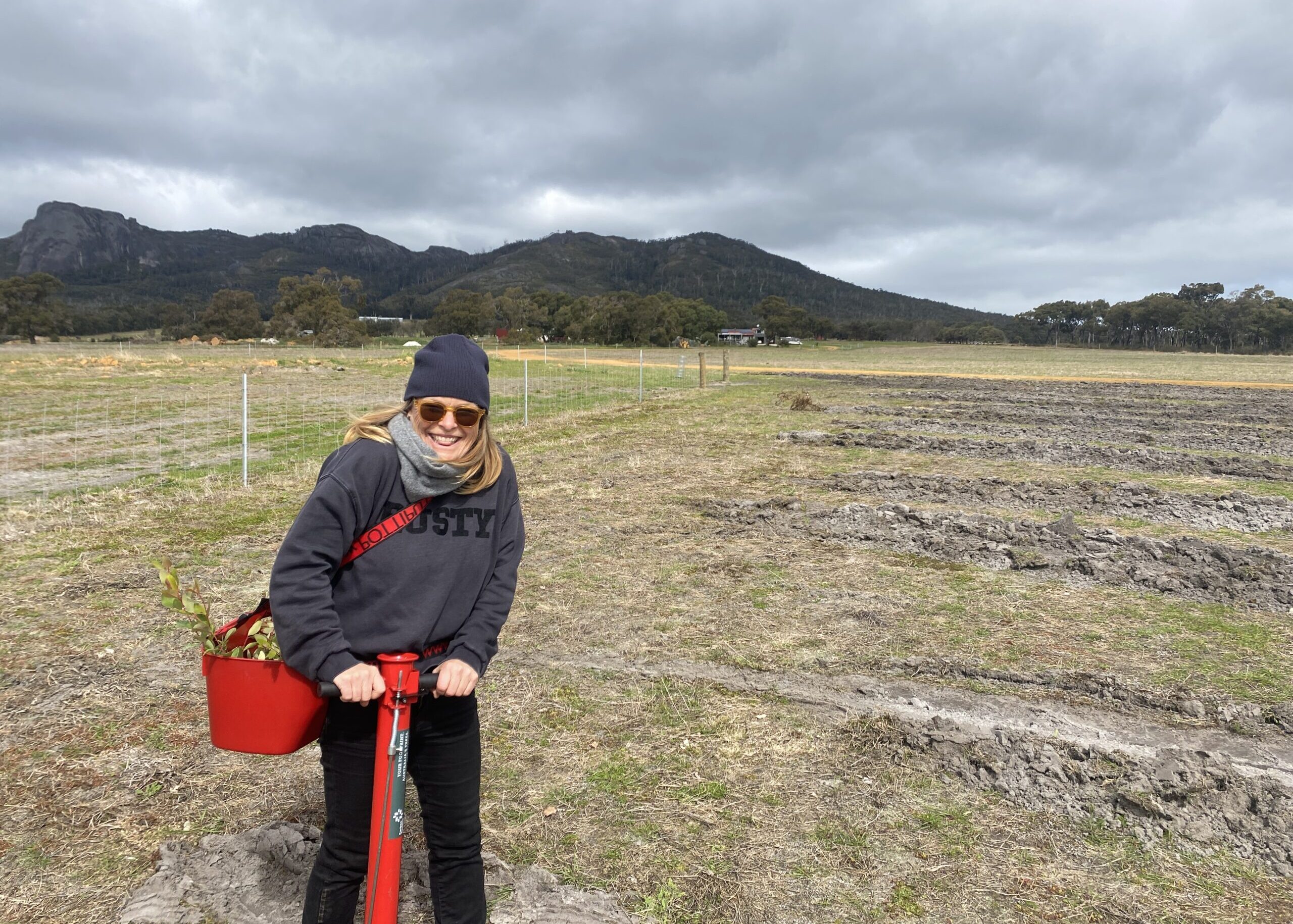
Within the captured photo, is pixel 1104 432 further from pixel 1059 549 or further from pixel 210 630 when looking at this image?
pixel 210 630

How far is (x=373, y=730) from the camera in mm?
1928

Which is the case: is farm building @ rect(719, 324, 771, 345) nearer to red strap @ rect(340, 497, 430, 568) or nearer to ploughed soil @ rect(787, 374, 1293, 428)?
ploughed soil @ rect(787, 374, 1293, 428)

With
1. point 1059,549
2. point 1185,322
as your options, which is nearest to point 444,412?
point 1059,549

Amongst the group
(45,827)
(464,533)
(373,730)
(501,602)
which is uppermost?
(464,533)

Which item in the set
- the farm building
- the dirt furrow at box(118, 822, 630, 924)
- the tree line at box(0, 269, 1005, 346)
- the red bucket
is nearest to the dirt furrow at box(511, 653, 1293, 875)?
the dirt furrow at box(118, 822, 630, 924)

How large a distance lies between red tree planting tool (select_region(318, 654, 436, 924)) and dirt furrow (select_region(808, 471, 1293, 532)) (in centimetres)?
754

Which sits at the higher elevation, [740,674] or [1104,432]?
[1104,432]

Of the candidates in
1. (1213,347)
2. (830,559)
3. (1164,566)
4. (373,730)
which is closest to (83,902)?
(373,730)

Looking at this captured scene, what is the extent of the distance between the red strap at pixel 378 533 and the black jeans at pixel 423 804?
1.27 ft

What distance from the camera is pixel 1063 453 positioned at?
12.0 metres

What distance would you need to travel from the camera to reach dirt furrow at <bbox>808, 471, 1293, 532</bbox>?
7863 mm

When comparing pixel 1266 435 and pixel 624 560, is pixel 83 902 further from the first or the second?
pixel 1266 435

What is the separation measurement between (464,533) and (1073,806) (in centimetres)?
268

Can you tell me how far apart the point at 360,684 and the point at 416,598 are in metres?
0.24
